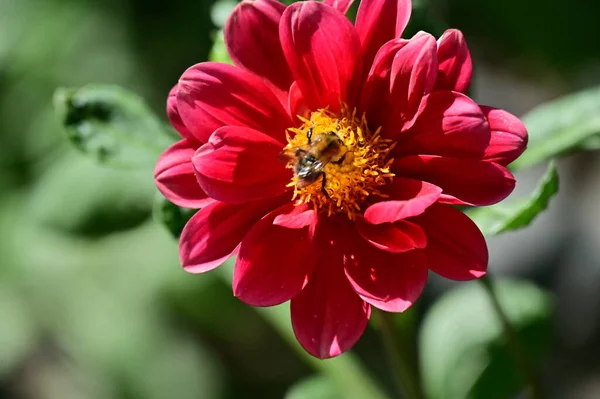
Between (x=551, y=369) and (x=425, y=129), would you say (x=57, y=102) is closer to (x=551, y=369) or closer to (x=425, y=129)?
(x=425, y=129)

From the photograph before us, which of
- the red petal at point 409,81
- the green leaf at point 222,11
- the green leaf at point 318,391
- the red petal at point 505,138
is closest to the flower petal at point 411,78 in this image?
the red petal at point 409,81

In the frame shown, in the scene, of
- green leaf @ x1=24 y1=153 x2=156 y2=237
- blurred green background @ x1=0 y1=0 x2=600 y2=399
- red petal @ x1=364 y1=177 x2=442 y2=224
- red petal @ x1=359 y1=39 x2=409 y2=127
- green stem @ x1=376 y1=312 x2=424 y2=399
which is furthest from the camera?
blurred green background @ x1=0 y1=0 x2=600 y2=399

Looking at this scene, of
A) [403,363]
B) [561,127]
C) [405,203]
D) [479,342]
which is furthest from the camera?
A: [479,342]

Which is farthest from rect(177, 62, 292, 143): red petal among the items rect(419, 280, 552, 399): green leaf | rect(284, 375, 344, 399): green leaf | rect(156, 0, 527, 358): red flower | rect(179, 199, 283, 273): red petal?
rect(419, 280, 552, 399): green leaf

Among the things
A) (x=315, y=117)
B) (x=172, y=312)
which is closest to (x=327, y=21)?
(x=315, y=117)

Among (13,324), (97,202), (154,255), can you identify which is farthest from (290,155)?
(13,324)

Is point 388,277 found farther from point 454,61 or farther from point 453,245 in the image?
point 454,61

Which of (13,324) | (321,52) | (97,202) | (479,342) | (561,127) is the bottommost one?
(13,324)

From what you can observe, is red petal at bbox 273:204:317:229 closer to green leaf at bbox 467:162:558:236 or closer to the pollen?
the pollen
